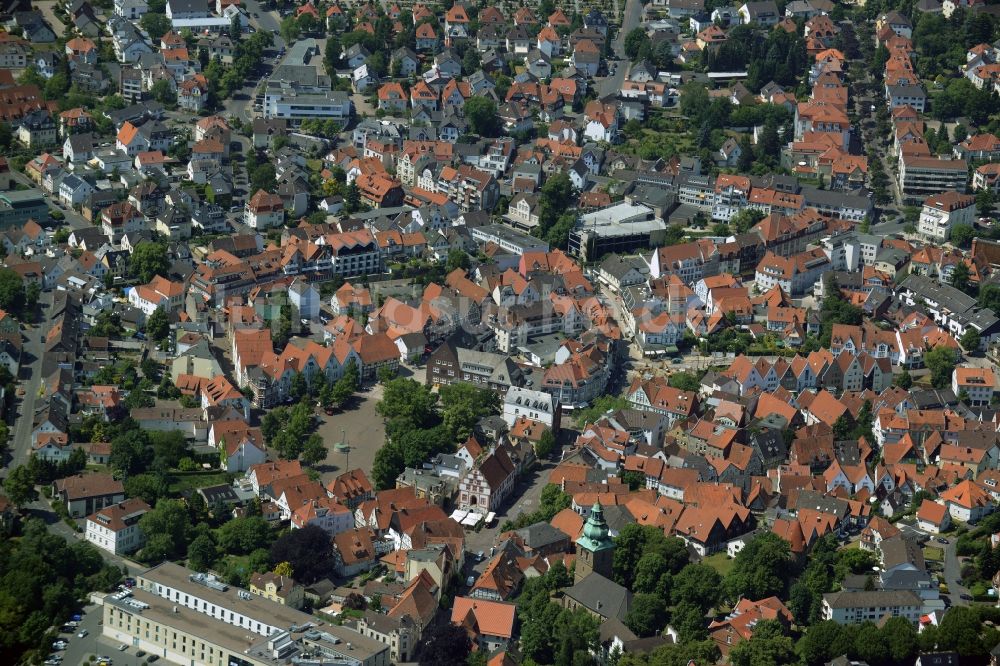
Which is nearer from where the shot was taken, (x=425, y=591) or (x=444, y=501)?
(x=425, y=591)

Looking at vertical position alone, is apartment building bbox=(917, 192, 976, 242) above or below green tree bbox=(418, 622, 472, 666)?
above

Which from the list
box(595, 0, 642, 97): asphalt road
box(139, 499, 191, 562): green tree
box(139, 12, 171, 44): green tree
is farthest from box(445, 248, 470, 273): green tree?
box(139, 12, 171, 44): green tree

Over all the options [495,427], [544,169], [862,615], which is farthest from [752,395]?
[544,169]

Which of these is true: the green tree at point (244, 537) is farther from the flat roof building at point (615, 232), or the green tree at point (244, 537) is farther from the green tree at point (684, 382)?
the flat roof building at point (615, 232)

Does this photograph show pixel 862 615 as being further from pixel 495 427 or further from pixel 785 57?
pixel 785 57

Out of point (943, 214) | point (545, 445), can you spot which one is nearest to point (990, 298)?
point (943, 214)

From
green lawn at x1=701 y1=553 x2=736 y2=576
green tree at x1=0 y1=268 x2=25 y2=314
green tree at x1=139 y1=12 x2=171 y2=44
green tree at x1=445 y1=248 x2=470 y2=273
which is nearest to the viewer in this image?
green lawn at x1=701 y1=553 x2=736 y2=576

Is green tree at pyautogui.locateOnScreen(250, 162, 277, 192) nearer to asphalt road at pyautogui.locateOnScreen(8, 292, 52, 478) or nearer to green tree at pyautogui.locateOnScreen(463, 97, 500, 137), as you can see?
green tree at pyautogui.locateOnScreen(463, 97, 500, 137)
